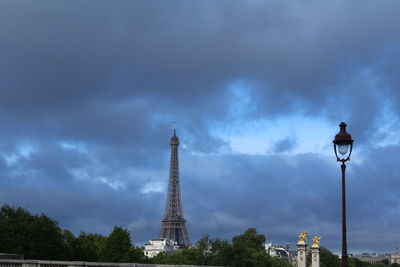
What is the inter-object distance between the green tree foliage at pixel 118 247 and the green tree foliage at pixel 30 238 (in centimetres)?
1914

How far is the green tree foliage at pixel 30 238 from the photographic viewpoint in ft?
296

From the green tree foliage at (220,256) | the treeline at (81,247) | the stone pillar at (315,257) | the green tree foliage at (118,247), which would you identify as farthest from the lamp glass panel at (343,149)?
the green tree foliage at (220,256)

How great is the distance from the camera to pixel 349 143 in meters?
26.4

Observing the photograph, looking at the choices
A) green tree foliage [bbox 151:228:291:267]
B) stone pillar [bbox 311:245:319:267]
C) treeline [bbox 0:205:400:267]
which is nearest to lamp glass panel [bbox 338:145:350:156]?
treeline [bbox 0:205:400:267]

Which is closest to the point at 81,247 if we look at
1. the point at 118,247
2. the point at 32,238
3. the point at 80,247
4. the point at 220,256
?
the point at 80,247

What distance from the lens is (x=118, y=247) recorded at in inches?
4631

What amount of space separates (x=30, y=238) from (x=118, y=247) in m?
27.1

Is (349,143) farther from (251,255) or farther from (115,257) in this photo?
(251,255)

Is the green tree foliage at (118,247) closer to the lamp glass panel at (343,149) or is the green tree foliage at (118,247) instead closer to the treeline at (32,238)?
the treeline at (32,238)

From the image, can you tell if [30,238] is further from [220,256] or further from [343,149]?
[343,149]

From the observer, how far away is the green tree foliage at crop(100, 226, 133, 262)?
116181 millimetres

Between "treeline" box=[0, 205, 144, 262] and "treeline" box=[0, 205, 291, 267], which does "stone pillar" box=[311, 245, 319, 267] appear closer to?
"treeline" box=[0, 205, 291, 267]

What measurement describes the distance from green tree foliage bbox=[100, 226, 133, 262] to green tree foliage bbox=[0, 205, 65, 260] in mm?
19136

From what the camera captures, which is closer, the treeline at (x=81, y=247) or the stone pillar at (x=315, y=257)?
the treeline at (x=81, y=247)
